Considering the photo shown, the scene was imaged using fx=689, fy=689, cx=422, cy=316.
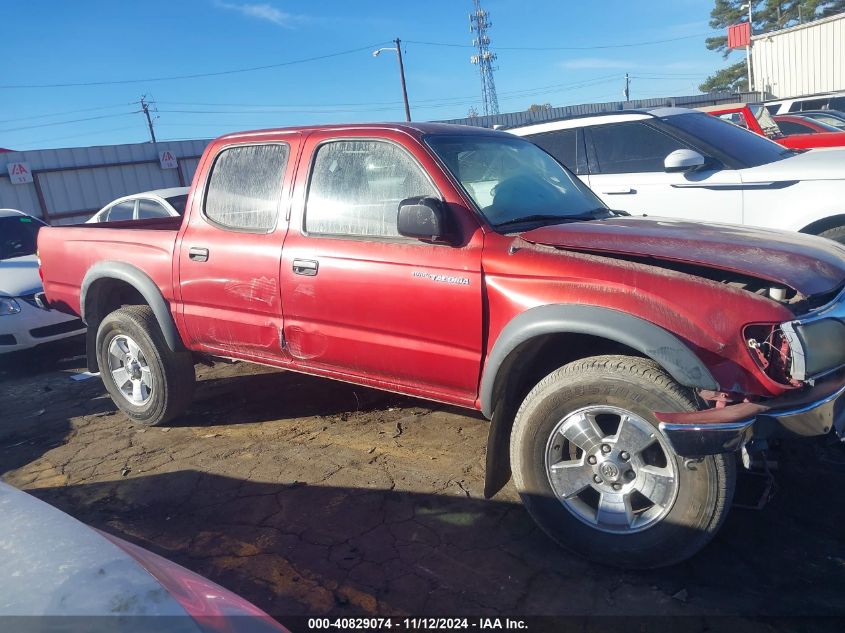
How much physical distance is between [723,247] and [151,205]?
318 inches

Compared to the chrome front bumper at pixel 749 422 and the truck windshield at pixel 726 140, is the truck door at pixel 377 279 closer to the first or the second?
the chrome front bumper at pixel 749 422

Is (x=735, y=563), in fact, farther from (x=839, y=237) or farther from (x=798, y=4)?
(x=798, y=4)

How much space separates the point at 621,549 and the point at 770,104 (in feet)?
54.4

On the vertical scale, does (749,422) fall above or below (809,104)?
below

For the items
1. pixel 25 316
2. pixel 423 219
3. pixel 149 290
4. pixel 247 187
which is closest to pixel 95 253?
pixel 149 290

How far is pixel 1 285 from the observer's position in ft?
24.2

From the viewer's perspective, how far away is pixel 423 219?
328cm

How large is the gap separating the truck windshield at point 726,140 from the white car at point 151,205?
19.9ft

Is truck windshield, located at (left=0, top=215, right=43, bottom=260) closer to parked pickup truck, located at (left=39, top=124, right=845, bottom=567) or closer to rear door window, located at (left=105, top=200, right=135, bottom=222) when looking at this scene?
rear door window, located at (left=105, top=200, right=135, bottom=222)

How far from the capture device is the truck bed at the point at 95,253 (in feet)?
15.1

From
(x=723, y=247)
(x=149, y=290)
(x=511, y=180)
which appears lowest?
(x=149, y=290)

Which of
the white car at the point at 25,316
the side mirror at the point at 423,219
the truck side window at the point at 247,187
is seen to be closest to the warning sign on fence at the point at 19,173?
the white car at the point at 25,316

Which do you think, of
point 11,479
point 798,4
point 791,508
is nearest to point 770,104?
point 791,508

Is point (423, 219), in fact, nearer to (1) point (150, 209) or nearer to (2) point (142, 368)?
(2) point (142, 368)
